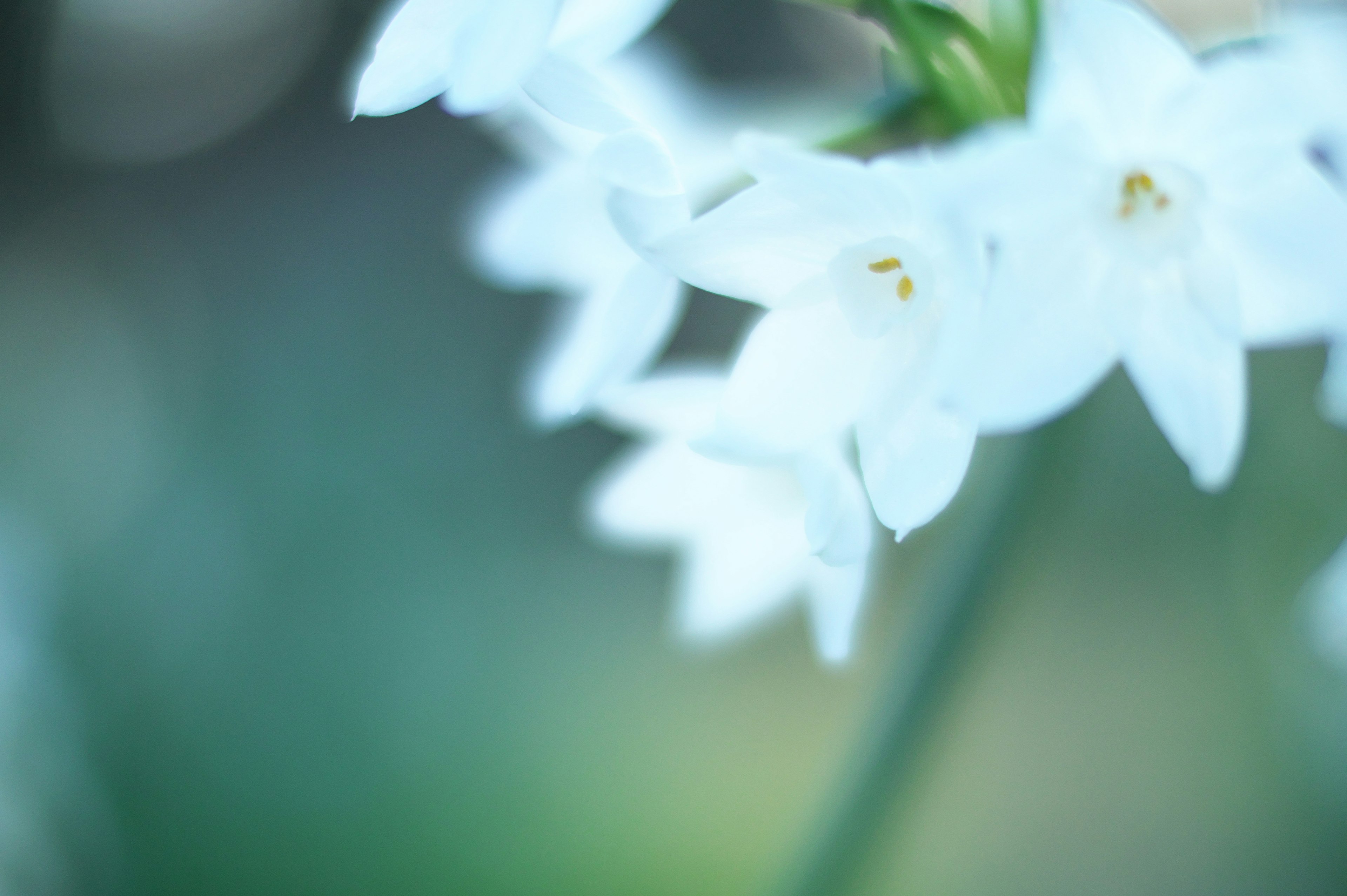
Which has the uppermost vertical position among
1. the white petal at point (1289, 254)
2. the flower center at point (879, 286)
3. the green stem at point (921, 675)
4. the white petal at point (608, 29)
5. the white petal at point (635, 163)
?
the white petal at point (608, 29)

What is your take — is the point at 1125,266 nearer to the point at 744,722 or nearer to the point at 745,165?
the point at 745,165

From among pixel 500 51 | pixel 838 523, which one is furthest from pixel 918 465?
pixel 500 51

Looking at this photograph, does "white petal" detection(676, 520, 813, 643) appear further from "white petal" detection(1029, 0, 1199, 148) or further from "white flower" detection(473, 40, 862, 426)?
"white petal" detection(1029, 0, 1199, 148)

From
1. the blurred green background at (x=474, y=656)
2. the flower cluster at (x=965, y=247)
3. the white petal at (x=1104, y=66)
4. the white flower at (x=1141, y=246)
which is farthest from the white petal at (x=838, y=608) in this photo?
the blurred green background at (x=474, y=656)

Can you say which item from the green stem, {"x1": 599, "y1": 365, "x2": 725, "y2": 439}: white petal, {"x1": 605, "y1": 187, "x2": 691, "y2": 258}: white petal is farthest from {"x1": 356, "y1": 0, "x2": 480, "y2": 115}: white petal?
the green stem

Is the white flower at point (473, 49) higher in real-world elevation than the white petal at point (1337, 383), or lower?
higher

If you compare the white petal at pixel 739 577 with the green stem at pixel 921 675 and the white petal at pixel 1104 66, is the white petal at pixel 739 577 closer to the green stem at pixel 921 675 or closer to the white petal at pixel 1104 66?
the green stem at pixel 921 675

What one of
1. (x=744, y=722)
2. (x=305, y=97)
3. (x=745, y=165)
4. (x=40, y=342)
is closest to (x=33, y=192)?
(x=305, y=97)

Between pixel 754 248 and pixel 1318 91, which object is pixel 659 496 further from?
pixel 1318 91
